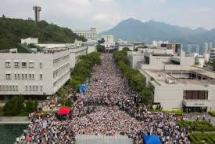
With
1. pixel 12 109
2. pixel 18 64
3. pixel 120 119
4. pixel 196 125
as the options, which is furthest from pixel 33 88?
pixel 196 125

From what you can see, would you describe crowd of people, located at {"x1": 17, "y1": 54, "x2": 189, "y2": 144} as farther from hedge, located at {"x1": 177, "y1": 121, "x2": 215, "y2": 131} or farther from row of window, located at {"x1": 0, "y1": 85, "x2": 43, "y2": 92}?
row of window, located at {"x1": 0, "y1": 85, "x2": 43, "y2": 92}

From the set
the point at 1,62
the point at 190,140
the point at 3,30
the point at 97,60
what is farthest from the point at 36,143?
the point at 3,30

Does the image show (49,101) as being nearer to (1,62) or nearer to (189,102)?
(1,62)

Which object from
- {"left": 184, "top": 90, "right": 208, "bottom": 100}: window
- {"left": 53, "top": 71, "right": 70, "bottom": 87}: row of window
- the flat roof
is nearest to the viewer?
{"left": 184, "top": 90, "right": 208, "bottom": 100}: window

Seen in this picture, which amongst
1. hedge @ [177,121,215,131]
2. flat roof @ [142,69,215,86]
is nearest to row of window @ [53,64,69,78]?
flat roof @ [142,69,215,86]

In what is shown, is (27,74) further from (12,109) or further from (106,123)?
(106,123)
